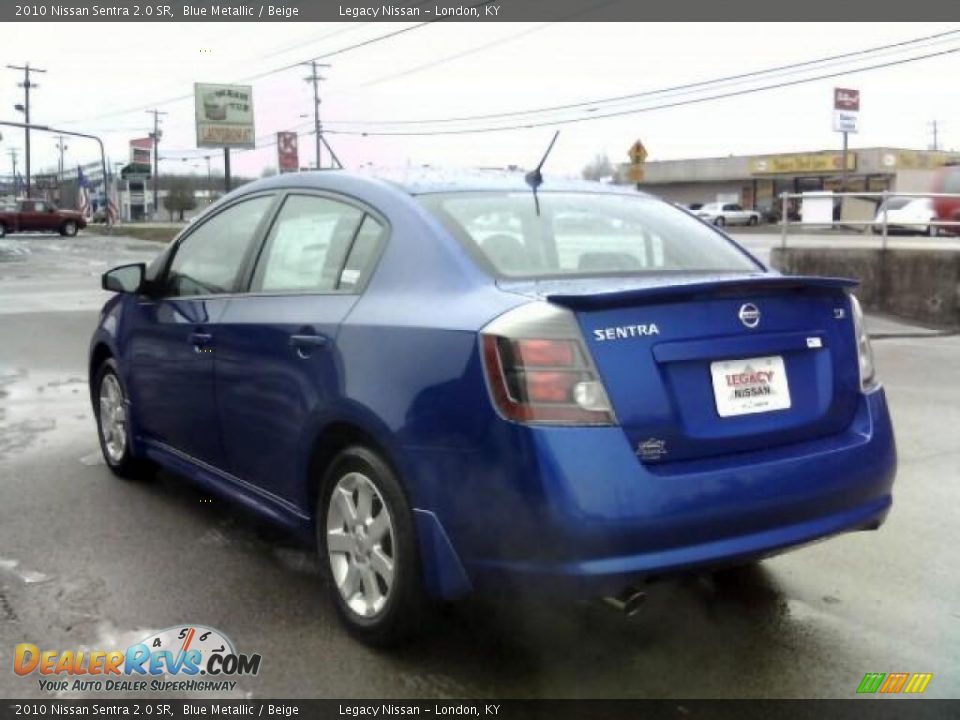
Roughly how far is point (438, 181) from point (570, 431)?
4.74ft

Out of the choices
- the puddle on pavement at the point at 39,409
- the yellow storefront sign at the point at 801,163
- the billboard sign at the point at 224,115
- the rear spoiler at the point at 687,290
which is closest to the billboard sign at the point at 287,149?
the billboard sign at the point at 224,115

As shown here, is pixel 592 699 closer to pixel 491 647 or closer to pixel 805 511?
pixel 491 647

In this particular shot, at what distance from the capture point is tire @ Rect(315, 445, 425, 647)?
9.96ft

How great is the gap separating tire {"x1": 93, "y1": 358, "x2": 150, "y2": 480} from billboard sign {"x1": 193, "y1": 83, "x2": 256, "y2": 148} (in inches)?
1903

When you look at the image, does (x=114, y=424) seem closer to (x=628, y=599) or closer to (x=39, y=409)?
(x=39, y=409)

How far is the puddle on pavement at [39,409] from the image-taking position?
6359mm

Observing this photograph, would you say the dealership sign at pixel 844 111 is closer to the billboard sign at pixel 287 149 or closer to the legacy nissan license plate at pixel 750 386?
the billboard sign at pixel 287 149

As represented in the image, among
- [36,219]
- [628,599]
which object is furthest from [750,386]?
[36,219]

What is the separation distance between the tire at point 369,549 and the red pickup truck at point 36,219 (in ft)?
161

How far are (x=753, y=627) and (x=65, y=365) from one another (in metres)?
7.83

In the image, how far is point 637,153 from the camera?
678 inches

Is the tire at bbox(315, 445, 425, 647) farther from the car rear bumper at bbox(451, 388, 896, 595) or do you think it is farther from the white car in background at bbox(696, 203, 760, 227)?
the white car in background at bbox(696, 203, 760, 227)

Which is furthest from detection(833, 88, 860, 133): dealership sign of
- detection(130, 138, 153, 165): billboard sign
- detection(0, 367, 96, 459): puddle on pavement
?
detection(0, 367, 96, 459): puddle on pavement

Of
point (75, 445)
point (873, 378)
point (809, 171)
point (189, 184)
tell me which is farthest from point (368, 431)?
point (189, 184)
